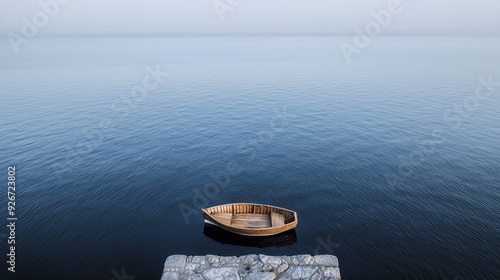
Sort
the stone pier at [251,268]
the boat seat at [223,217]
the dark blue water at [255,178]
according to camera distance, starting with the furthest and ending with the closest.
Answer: the boat seat at [223,217] → the dark blue water at [255,178] → the stone pier at [251,268]

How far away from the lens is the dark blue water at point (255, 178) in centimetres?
3547

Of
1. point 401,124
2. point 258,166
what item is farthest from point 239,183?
point 401,124

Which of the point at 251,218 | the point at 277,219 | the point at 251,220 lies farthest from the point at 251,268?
the point at 251,218

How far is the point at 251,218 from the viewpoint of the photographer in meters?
40.9

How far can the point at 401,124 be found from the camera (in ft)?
258

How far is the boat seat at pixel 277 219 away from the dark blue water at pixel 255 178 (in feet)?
8.21

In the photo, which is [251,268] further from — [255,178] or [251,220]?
[255,178]

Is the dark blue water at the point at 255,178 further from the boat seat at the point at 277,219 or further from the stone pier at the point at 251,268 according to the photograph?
the stone pier at the point at 251,268

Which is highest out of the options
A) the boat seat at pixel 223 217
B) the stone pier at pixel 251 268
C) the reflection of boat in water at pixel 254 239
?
the boat seat at pixel 223 217

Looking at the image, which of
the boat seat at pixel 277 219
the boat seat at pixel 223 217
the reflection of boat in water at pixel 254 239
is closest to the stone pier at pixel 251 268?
the reflection of boat in water at pixel 254 239

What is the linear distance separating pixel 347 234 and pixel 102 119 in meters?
72.6

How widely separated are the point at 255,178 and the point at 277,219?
13646mm

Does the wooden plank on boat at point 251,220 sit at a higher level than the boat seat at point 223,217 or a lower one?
lower

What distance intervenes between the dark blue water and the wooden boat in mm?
2175
